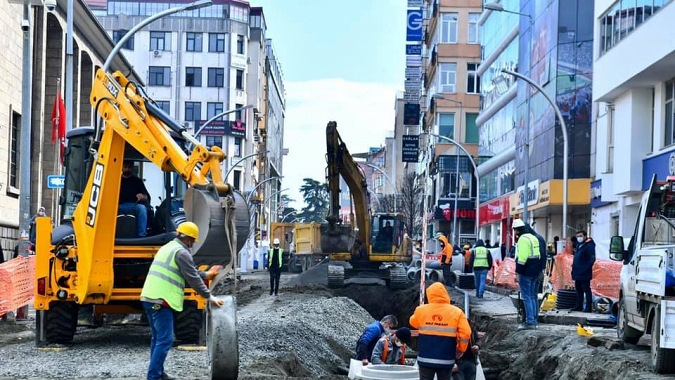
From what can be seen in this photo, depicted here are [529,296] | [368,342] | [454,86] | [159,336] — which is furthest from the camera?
[454,86]

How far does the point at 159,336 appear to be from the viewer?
1081 cm

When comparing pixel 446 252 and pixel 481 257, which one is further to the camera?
pixel 446 252

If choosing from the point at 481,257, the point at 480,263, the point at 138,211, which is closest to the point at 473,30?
the point at 480,263

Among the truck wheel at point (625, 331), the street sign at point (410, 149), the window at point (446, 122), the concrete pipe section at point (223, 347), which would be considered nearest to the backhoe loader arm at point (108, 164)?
the concrete pipe section at point (223, 347)

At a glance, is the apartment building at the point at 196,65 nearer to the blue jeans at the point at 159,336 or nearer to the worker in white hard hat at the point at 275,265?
the worker in white hard hat at the point at 275,265

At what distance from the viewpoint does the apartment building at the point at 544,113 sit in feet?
139

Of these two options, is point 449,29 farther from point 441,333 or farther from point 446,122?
point 441,333

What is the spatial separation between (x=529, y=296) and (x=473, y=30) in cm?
6484

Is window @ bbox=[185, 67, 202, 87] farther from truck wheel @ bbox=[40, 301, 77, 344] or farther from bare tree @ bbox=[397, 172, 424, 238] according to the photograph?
truck wheel @ bbox=[40, 301, 77, 344]

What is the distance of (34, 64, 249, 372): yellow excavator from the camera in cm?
1338

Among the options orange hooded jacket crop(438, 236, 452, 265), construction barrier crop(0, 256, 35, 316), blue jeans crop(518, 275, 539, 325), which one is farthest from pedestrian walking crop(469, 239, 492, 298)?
construction barrier crop(0, 256, 35, 316)

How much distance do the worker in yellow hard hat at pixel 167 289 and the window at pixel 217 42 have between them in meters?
84.0

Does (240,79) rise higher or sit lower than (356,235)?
higher

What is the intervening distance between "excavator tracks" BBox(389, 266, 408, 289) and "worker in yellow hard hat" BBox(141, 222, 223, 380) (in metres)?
22.6
